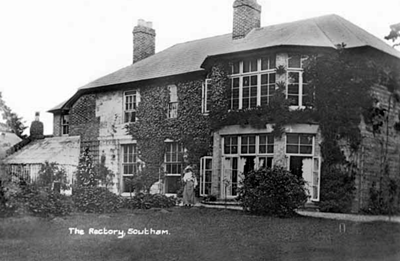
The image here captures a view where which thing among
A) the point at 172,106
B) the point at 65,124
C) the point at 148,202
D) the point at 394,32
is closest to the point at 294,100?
the point at 172,106

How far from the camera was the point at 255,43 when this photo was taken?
1916cm

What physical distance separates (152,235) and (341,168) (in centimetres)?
805

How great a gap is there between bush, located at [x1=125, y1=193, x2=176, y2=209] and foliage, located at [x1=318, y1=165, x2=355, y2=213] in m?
4.63

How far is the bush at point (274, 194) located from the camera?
15.2 m

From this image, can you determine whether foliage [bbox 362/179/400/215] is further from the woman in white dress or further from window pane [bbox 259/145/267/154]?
the woman in white dress

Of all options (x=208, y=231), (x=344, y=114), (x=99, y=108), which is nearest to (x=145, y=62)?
(x=99, y=108)

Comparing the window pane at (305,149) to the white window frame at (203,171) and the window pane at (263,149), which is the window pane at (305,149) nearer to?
the window pane at (263,149)

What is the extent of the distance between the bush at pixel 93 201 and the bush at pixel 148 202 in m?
0.88

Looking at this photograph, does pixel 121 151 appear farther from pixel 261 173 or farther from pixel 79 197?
pixel 261 173

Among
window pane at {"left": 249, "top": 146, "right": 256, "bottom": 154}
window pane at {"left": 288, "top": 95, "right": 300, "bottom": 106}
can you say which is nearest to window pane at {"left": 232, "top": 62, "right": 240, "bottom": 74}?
window pane at {"left": 288, "top": 95, "right": 300, "bottom": 106}

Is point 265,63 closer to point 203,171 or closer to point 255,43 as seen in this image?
point 255,43

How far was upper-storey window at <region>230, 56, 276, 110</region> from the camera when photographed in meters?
18.4

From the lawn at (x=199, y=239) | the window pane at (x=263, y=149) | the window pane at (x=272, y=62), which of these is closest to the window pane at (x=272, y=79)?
the window pane at (x=272, y=62)

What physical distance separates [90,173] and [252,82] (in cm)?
613
